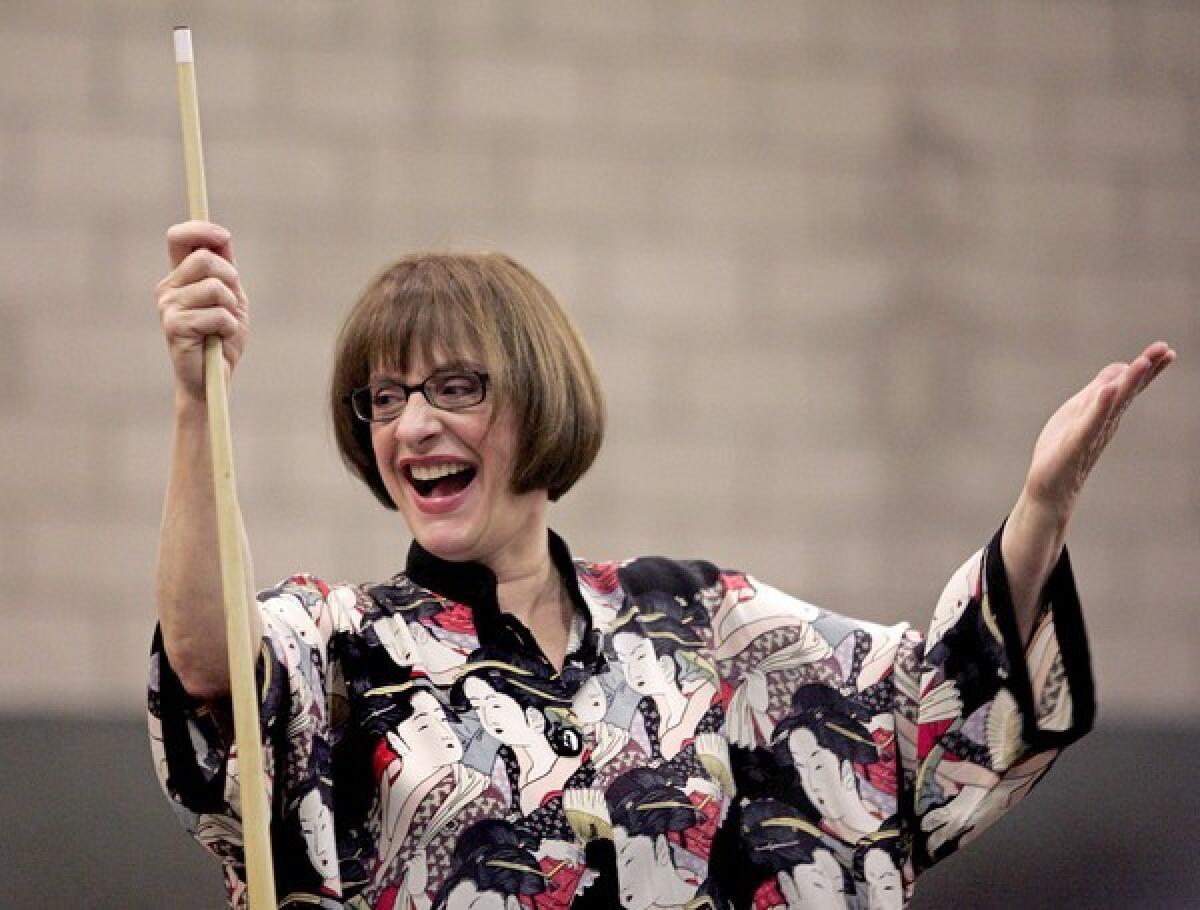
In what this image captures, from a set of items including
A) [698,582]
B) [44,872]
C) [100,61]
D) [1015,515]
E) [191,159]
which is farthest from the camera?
[100,61]

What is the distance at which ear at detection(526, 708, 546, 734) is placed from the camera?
180cm

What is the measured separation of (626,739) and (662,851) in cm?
11

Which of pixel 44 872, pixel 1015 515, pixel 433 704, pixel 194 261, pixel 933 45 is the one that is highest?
pixel 933 45

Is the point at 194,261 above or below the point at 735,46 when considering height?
below

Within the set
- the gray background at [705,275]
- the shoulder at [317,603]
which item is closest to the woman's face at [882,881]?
the shoulder at [317,603]

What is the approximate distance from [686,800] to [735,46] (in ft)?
6.61

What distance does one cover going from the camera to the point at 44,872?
108 inches

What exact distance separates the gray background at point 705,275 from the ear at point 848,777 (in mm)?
1135

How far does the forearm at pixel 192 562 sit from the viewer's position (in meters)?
1.57

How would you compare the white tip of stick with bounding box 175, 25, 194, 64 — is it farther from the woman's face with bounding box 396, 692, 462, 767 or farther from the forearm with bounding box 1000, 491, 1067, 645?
the forearm with bounding box 1000, 491, 1067, 645

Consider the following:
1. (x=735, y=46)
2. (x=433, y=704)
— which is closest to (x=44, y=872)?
(x=433, y=704)

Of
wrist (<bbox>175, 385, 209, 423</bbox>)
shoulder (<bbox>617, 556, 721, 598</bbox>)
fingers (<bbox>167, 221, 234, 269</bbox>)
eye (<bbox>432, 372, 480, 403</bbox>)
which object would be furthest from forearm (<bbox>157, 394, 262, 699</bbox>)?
shoulder (<bbox>617, 556, 721, 598</bbox>)

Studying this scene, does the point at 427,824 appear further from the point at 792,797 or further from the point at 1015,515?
the point at 1015,515

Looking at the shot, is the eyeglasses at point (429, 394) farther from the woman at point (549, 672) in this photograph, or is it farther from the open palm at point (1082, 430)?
the open palm at point (1082, 430)
